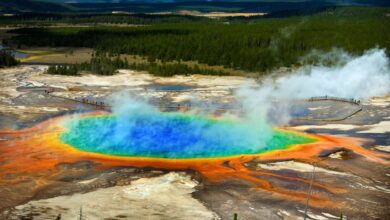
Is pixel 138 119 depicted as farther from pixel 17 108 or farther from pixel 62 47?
pixel 62 47

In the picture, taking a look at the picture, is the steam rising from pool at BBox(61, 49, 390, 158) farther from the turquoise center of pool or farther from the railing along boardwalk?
the railing along boardwalk

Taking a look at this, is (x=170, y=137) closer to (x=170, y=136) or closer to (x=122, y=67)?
(x=170, y=136)

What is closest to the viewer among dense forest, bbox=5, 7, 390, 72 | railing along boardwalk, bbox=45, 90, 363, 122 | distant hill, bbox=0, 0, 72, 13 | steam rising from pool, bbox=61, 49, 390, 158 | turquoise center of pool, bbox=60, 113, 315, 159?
turquoise center of pool, bbox=60, 113, 315, 159

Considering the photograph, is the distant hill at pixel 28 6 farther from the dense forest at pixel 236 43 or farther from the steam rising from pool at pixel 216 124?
the steam rising from pool at pixel 216 124

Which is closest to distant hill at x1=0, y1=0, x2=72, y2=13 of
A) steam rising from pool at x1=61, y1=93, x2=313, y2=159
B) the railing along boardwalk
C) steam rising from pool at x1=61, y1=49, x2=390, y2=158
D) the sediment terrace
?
the railing along boardwalk

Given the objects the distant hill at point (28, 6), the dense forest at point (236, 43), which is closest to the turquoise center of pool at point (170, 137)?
the dense forest at point (236, 43)

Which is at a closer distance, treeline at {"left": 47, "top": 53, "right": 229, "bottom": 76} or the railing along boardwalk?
the railing along boardwalk

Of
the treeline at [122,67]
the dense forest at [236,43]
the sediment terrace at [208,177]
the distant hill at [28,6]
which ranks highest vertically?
the distant hill at [28,6]

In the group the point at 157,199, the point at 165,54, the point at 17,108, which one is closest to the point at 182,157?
the point at 157,199
